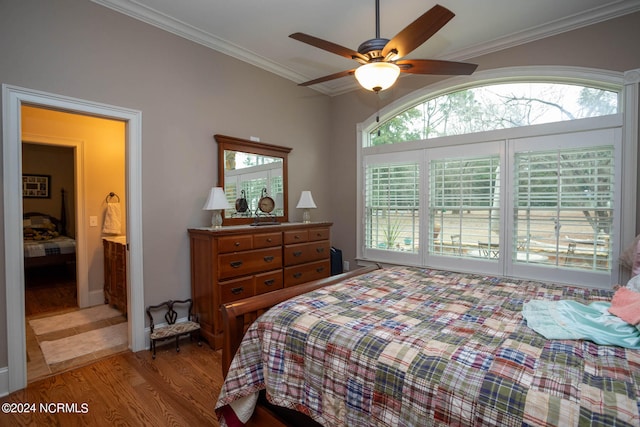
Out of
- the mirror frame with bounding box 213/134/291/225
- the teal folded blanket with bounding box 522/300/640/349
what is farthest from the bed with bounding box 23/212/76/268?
the teal folded blanket with bounding box 522/300/640/349

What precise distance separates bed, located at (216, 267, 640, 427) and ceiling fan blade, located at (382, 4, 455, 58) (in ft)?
5.36

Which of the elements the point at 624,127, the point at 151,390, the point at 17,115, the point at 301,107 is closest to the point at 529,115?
the point at 624,127

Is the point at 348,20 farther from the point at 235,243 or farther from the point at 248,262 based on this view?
the point at 248,262

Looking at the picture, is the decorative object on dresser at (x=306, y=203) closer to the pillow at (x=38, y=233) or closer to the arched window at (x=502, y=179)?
the arched window at (x=502, y=179)

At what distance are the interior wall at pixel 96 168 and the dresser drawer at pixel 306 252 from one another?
7.92 feet

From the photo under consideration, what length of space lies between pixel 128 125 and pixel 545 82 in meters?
4.22

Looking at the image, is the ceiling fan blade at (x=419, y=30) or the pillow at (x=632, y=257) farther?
the pillow at (x=632, y=257)

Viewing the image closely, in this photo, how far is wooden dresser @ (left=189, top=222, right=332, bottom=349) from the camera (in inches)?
113

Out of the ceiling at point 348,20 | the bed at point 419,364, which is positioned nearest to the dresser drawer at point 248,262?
the bed at point 419,364

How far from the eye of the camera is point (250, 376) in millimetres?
1608

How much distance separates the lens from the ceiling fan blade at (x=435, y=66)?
2.14 meters

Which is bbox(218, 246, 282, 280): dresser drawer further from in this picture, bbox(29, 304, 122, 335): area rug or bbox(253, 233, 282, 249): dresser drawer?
bbox(29, 304, 122, 335): area rug

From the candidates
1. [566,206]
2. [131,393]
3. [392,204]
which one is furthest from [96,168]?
[566,206]

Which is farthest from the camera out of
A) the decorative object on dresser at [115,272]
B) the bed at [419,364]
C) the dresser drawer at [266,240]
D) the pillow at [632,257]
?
the decorative object on dresser at [115,272]
